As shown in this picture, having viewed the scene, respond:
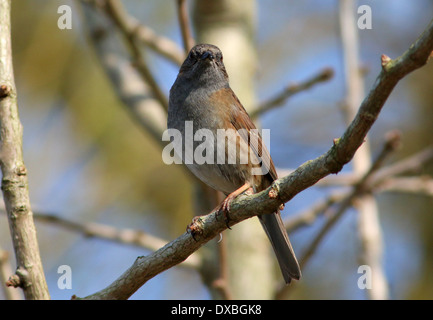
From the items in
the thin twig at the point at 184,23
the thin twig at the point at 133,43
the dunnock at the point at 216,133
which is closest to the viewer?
the dunnock at the point at 216,133

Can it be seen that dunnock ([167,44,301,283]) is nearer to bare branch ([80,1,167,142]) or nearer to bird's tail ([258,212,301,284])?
bird's tail ([258,212,301,284])

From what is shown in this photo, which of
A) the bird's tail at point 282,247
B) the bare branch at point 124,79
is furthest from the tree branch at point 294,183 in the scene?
the bare branch at point 124,79

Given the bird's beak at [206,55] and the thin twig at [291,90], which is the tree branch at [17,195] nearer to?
the bird's beak at [206,55]

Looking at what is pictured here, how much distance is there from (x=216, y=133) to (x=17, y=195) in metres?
1.85

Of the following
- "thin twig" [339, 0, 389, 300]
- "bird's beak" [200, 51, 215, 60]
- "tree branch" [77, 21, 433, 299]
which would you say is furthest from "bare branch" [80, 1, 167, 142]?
"tree branch" [77, 21, 433, 299]

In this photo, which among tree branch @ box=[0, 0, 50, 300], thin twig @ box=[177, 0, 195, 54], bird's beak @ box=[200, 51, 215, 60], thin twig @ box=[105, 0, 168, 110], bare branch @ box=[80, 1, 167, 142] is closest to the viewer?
tree branch @ box=[0, 0, 50, 300]

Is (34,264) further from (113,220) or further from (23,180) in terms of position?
(113,220)

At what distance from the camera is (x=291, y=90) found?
197 inches

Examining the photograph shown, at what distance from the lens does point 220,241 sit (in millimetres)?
4410

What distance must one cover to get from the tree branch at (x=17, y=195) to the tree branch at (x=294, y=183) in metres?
0.42

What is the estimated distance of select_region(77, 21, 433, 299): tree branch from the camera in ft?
7.15

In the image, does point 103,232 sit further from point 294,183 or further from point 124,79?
point 294,183

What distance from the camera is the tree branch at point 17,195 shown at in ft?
8.75
